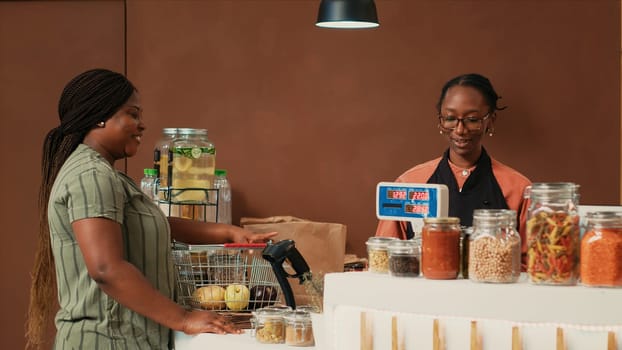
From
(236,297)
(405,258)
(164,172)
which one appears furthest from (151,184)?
(405,258)

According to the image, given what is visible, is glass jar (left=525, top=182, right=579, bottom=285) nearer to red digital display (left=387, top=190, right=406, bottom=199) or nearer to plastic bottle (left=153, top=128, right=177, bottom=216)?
red digital display (left=387, top=190, right=406, bottom=199)

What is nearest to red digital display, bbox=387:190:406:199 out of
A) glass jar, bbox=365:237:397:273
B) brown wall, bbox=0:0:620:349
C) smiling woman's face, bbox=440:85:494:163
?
glass jar, bbox=365:237:397:273

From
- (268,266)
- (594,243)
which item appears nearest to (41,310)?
(268,266)

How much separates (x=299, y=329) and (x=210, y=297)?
18.6 inches

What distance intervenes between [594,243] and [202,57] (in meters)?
3.19

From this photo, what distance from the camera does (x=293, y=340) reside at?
2.57 meters

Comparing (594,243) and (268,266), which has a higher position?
(594,243)

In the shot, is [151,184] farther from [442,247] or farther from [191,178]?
[442,247]

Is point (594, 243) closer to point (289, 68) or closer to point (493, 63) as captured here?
point (493, 63)

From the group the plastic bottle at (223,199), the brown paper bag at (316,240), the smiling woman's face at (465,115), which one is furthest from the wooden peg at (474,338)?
the plastic bottle at (223,199)

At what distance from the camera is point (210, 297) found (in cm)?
294

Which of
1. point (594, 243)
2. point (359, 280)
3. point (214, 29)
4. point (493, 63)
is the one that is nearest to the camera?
point (594, 243)

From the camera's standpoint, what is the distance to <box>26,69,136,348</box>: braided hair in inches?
108

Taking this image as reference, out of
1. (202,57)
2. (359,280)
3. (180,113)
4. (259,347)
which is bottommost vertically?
(259,347)
